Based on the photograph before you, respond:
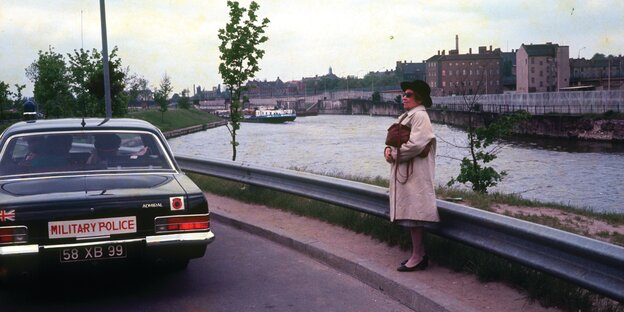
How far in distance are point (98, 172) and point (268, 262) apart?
1905 millimetres

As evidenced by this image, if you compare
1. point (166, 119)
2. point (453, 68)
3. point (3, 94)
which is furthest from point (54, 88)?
point (453, 68)

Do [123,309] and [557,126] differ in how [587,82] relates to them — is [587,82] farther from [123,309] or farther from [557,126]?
[123,309]

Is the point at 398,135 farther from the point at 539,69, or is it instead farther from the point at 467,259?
the point at 539,69

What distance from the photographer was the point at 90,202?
527 centimetres

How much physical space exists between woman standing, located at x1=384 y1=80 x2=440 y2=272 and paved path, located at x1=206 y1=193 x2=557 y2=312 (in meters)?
0.50

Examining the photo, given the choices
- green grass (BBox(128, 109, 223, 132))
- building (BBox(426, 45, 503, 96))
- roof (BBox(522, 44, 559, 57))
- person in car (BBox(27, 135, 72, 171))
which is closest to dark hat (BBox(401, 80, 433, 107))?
person in car (BBox(27, 135, 72, 171))

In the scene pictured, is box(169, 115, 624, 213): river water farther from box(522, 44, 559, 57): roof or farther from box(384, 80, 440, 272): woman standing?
box(522, 44, 559, 57): roof

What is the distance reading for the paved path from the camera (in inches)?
202

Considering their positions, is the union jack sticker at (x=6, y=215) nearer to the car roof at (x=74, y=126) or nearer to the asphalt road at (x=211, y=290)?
the asphalt road at (x=211, y=290)

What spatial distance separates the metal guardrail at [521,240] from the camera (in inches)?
172

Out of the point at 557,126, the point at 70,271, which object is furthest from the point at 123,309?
the point at 557,126

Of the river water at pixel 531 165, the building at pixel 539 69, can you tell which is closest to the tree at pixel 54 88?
the river water at pixel 531 165

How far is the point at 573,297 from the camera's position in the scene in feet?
15.8

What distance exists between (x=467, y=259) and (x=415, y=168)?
0.97 meters
